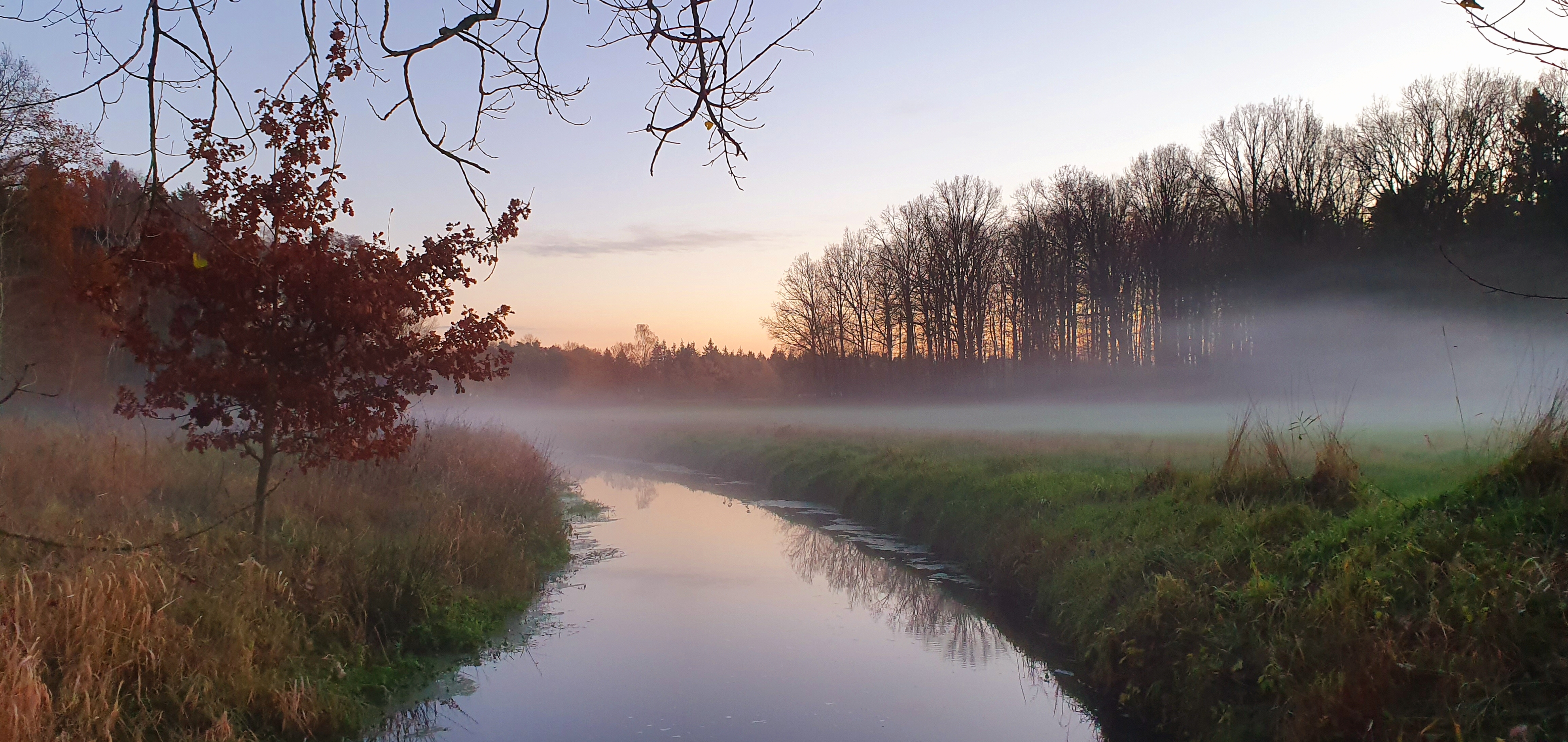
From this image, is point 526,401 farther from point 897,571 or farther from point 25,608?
point 25,608

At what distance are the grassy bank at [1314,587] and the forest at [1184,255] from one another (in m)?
Result: 20.7

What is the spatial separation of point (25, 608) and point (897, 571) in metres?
10.0

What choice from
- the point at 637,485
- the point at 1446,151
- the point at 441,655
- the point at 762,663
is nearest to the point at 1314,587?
the point at 762,663

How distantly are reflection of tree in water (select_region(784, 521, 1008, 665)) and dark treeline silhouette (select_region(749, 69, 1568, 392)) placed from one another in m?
25.1

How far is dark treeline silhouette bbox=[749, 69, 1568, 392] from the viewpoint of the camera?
110ft

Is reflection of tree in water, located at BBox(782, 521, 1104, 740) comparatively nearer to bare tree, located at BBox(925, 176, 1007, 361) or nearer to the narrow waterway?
the narrow waterway

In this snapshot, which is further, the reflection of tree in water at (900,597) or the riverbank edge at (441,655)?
the reflection of tree in water at (900,597)

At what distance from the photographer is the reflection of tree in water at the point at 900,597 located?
9781 mm

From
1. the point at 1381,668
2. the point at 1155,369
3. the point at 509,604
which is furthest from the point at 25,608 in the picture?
the point at 1155,369

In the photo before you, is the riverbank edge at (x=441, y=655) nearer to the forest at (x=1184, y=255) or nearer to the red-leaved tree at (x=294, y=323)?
the red-leaved tree at (x=294, y=323)

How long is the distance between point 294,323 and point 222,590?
2.55 m

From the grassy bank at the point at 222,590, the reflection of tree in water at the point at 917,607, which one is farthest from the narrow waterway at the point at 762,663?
the grassy bank at the point at 222,590

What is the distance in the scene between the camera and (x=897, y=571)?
1318 cm

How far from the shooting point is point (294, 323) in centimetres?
822
